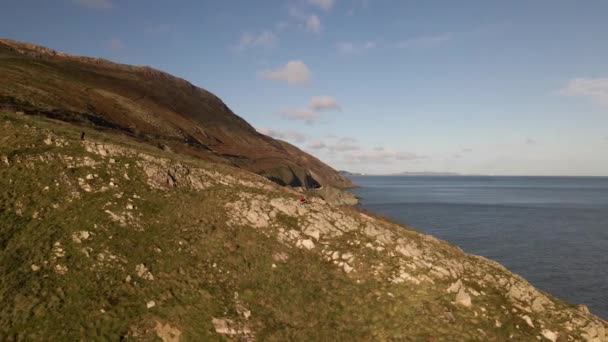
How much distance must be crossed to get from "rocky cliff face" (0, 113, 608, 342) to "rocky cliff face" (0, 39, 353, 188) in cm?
2917

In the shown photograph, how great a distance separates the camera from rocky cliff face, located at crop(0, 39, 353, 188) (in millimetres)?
56263

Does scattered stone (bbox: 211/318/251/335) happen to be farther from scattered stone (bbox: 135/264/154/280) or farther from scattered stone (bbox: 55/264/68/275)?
scattered stone (bbox: 55/264/68/275)

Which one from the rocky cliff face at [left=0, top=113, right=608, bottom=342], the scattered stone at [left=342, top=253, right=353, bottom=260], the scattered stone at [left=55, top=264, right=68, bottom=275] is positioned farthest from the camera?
the scattered stone at [left=342, top=253, right=353, bottom=260]

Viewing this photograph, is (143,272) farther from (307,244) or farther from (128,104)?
(128,104)

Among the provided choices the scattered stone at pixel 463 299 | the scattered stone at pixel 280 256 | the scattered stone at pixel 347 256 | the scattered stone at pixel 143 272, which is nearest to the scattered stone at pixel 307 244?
the scattered stone at pixel 280 256

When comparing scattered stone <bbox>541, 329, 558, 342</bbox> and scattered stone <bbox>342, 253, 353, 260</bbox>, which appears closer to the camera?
scattered stone <bbox>541, 329, 558, 342</bbox>

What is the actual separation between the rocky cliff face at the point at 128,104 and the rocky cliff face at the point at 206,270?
29.2m

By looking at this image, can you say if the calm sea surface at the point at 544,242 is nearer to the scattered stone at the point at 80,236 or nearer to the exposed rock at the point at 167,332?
the exposed rock at the point at 167,332

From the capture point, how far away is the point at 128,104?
86312 mm

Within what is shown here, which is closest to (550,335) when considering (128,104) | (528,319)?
(528,319)

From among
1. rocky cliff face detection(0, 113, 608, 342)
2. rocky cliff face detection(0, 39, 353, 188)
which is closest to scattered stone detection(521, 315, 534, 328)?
rocky cliff face detection(0, 113, 608, 342)

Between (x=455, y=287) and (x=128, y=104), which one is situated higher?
(x=128, y=104)

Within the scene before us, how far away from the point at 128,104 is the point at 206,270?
258 feet

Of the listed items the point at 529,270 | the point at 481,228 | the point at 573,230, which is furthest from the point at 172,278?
the point at 573,230
